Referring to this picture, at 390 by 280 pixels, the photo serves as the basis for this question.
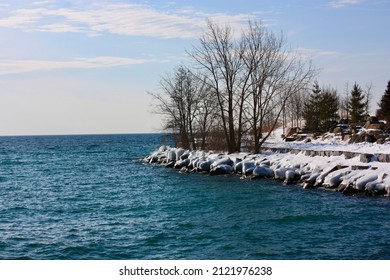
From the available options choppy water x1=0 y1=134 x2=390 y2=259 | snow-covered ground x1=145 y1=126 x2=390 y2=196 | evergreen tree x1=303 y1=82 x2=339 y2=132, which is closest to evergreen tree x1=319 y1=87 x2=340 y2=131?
evergreen tree x1=303 y1=82 x2=339 y2=132

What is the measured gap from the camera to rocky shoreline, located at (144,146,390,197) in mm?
20531

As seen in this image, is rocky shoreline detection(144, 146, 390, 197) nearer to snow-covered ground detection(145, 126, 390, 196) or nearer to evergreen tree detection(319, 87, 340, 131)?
snow-covered ground detection(145, 126, 390, 196)

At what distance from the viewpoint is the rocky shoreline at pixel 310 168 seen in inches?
808

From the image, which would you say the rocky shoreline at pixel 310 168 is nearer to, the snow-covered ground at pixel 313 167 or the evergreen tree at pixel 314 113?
the snow-covered ground at pixel 313 167

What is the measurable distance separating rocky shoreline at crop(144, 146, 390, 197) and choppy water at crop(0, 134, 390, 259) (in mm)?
893

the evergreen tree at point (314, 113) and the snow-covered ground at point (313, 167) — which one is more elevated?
the evergreen tree at point (314, 113)

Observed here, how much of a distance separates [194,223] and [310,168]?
11.2 m

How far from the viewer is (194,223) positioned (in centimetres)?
1605

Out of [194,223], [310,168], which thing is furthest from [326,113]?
[194,223]

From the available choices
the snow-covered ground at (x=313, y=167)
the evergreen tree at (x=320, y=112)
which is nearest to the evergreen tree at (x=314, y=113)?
the evergreen tree at (x=320, y=112)

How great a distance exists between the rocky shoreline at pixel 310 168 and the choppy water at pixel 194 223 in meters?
0.89

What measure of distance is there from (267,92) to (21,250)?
26.0 metres

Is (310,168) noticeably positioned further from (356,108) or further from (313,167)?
(356,108)

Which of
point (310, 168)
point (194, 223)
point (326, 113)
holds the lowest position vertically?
point (194, 223)
